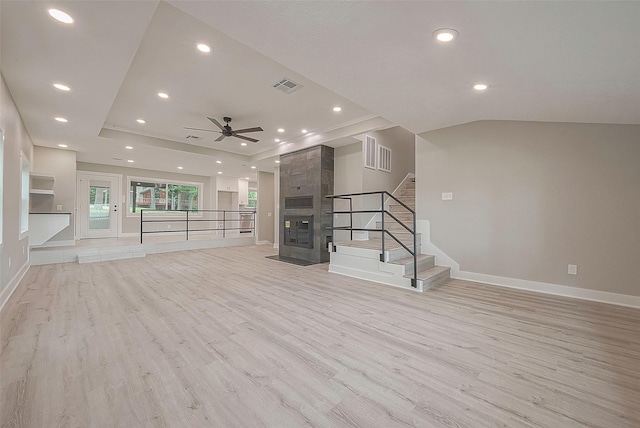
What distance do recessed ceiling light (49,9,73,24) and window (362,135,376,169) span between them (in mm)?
4871

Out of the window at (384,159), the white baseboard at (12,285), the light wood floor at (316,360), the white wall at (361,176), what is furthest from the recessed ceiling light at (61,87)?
the window at (384,159)

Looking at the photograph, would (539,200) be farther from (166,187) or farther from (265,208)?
(166,187)

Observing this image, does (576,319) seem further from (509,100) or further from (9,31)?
(9,31)

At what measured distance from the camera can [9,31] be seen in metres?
2.25

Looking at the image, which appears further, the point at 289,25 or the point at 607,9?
the point at 289,25

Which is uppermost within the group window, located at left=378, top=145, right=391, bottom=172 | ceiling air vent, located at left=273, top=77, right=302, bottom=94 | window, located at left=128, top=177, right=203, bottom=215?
ceiling air vent, located at left=273, top=77, right=302, bottom=94

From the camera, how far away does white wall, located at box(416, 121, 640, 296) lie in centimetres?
333

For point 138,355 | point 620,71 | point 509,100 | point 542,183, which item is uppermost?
point 509,100

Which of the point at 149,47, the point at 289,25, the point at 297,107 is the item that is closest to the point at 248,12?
the point at 289,25

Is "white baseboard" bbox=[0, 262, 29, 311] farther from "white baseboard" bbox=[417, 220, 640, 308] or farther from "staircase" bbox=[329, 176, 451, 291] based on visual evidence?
"white baseboard" bbox=[417, 220, 640, 308]

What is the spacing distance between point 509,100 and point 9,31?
16.6ft

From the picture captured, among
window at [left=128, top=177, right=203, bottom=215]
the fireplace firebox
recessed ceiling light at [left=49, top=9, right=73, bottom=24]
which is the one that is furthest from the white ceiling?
window at [left=128, top=177, right=203, bottom=215]

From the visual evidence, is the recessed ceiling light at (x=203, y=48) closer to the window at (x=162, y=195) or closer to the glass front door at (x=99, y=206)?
the glass front door at (x=99, y=206)

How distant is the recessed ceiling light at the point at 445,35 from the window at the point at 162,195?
10588 millimetres
